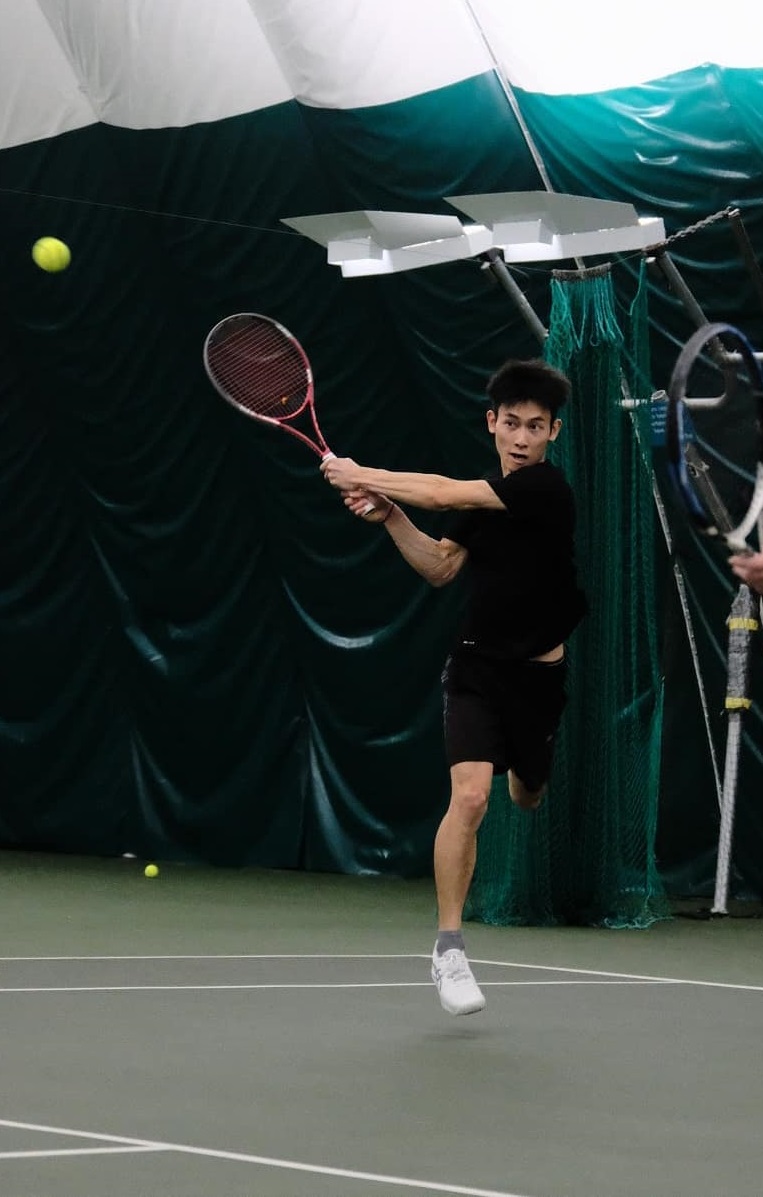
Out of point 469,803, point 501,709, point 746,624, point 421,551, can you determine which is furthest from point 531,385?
point 746,624

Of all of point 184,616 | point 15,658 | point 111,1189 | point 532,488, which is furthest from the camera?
point 15,658

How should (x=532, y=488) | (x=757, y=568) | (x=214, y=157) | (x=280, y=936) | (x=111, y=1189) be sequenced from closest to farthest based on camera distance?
(x=111, y=1189) < (x=757, y=568) < (x=532, y=488) < (x=280, y=936) < (x=214, y=157)

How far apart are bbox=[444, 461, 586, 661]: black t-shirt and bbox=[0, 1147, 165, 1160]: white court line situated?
6.50 ft

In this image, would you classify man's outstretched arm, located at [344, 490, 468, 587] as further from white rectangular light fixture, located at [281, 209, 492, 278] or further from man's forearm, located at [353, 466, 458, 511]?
white rectangular light fixture, located at [281, 209, 492, 278]

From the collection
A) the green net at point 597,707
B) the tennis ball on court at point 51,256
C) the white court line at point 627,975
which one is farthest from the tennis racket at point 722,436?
the tennis ball on court at point 51,256

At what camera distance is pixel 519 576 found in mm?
5293

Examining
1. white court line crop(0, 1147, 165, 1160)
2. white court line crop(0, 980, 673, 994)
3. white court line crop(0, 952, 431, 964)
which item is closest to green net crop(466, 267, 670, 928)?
white court line crop(0, 952, 431, 964)

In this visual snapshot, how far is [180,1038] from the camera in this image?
4902 millimetres

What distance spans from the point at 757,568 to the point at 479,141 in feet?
17.2

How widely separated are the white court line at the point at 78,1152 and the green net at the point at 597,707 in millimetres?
4258

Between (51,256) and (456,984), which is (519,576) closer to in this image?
(456,984)

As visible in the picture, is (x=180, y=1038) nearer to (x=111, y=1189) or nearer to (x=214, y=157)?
(x=111, y=1189)

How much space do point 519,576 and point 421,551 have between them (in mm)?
247

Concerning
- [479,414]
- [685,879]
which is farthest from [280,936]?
[479,414]
